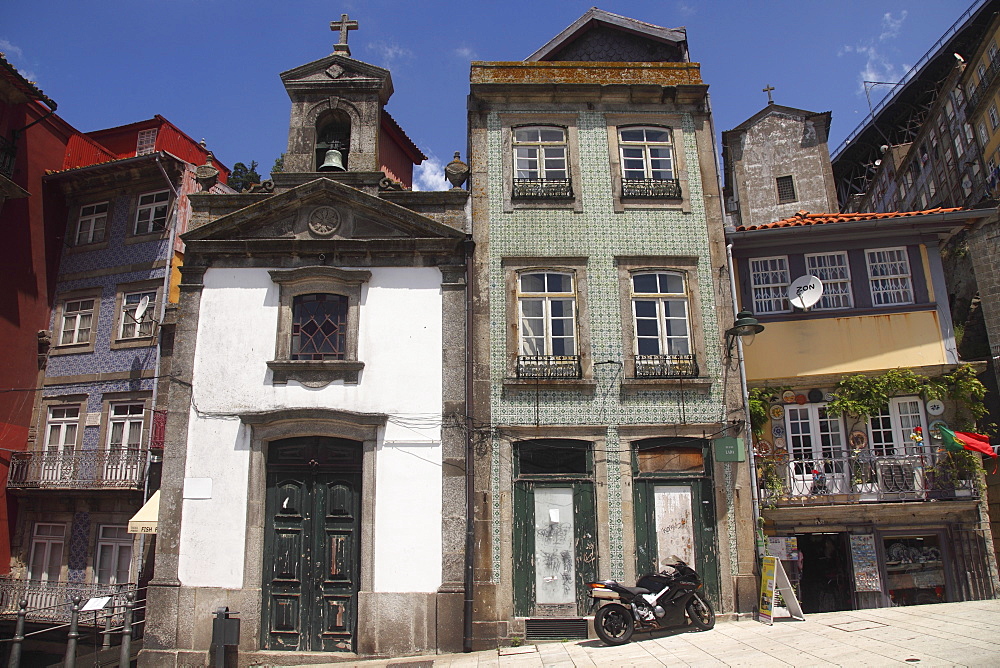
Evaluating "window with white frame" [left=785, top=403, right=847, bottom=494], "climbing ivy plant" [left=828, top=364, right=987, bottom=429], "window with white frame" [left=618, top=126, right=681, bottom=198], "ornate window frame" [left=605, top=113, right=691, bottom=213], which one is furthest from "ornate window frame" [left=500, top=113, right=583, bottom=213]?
"climbing ivy plant" [left=828, top=364, right=987, bottom=429]

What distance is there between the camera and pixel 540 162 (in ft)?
44.6

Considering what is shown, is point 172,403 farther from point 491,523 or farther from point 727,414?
point 727,414

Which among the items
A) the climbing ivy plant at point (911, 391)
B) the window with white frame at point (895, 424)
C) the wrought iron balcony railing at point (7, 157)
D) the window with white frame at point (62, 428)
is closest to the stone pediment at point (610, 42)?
the climbing ivy plant at point (911, 391)

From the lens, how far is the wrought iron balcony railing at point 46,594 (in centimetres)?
1480

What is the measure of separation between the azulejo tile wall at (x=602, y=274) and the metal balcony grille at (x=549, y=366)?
304 mm

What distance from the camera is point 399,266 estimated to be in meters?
12.7

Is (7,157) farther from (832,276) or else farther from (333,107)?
(832,276)

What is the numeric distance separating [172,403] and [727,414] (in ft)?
32.2

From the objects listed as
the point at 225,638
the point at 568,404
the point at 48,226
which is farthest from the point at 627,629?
the point at 48,226

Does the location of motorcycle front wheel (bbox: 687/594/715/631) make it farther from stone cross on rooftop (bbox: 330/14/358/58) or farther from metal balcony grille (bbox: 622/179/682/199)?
stone cross on rooftop (bbox: 330/14/358/58)

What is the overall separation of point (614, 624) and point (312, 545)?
16.9ft

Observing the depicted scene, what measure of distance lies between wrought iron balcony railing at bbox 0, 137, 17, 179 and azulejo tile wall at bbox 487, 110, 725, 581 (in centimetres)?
1229

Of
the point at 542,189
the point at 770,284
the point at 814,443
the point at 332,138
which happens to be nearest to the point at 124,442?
the point at 332,138

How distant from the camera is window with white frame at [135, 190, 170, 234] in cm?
1747
